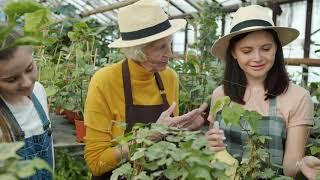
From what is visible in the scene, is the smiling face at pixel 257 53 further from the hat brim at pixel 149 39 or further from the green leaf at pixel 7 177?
the green leaf at pixel 7 177

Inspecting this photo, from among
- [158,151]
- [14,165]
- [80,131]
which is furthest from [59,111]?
[14,165]

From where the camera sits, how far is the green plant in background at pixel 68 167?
8.31 feet

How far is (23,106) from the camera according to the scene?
1.24 m

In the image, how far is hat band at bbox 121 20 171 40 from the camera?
155 centimetres

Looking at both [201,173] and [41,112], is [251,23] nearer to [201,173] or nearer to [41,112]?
[41,112]

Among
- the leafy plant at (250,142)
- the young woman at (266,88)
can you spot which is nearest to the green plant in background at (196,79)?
the young woman at (266,88)

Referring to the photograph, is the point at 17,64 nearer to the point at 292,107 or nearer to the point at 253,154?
the point at 253,154

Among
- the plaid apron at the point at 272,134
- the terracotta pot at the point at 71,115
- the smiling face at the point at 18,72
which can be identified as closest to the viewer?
the smiling face at the point at 18,72

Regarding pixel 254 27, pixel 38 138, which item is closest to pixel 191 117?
pixel 254 27

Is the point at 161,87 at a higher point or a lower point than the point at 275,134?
higher

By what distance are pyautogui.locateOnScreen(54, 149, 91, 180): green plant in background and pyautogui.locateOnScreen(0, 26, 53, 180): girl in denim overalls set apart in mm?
1208

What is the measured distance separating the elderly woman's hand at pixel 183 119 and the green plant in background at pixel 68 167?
4.03ft

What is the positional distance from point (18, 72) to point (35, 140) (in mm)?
304

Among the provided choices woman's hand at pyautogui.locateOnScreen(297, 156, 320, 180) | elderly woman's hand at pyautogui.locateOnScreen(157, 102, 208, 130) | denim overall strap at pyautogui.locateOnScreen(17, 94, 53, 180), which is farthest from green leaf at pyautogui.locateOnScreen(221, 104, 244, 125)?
denim overall strap at pyautogui.locateOnScreen(17, 94, 53, 180)
